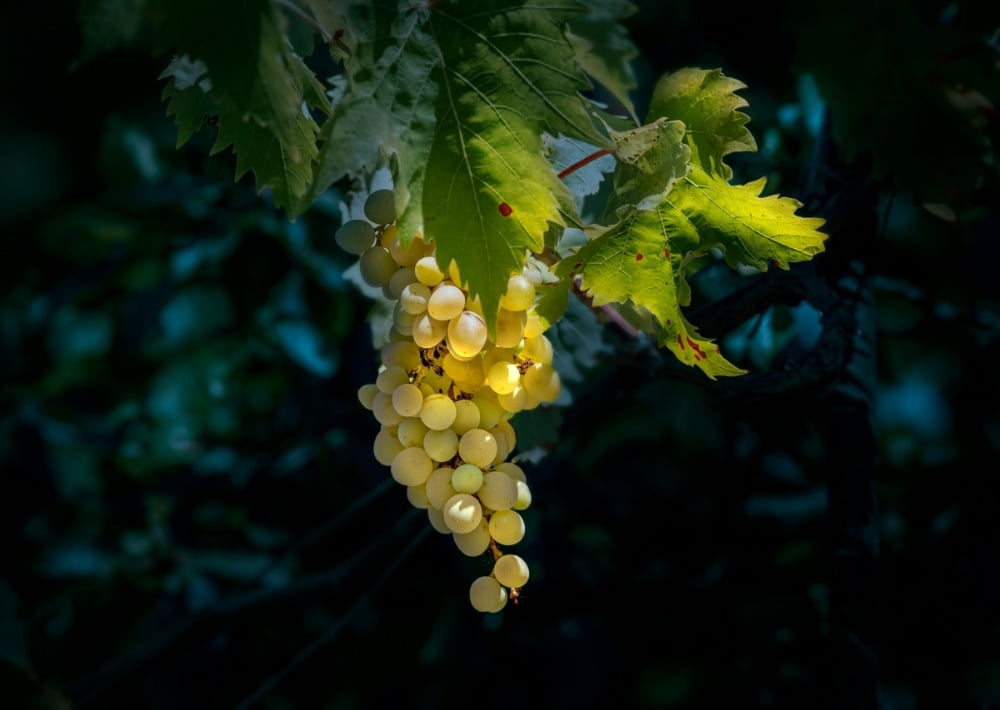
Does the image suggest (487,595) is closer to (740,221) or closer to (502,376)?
(502,376)

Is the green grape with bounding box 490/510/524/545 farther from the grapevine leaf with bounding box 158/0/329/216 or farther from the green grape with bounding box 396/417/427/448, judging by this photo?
the grapevine leaf with bounding box 158/0/329/216

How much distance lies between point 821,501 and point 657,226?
2.23 ft

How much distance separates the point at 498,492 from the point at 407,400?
7 cm

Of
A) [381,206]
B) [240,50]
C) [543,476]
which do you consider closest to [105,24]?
[240,50]

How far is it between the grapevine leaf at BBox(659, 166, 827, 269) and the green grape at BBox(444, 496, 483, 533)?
0.18 metres

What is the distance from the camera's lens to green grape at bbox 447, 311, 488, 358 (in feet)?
1.44

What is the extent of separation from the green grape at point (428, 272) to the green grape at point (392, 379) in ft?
0.17

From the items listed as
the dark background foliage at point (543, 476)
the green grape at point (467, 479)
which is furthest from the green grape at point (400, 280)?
the dark background foliage at point (543, 476)

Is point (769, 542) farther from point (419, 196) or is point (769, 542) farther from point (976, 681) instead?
point (419, 196)

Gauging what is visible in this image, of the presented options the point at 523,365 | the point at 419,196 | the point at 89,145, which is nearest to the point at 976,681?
the point at 523,365

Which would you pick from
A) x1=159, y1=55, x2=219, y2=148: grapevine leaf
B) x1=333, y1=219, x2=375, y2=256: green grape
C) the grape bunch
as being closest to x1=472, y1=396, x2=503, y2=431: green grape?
the grape bunch

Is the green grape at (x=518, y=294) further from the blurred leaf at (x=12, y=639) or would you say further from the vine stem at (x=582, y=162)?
the blurred leaf at (x=12, y=639)

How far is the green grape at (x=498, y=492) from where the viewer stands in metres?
0.45

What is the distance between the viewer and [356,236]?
→ 480 millimetres
